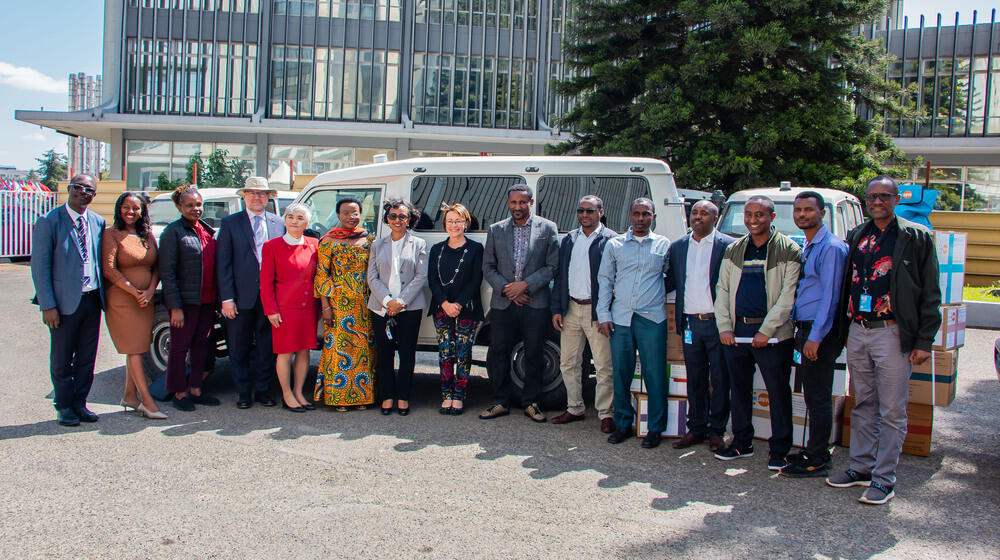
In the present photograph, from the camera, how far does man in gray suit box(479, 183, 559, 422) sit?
6.21 metres

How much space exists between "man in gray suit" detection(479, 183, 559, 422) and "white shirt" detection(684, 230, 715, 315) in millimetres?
1166

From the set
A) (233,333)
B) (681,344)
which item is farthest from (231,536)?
(681,344)

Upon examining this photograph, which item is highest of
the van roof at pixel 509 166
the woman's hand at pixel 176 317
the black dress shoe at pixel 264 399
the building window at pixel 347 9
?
the building window at pixel 347 9

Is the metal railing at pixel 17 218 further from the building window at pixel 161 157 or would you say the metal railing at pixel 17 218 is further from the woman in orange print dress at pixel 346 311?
the woman in orange print dress at pixel 346 311

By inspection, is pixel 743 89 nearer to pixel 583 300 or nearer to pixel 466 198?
pixel 466 198

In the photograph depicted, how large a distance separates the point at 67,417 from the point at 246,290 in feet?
5.63

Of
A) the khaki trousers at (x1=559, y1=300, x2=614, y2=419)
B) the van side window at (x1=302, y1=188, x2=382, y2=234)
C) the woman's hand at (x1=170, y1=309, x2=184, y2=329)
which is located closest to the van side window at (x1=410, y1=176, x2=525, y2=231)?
the van side window at (x1=302, y1=188, x2=382, y2=234)

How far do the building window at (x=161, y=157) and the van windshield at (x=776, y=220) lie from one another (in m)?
23.4

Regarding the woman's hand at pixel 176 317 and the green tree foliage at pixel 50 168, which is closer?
the woman's hand at pixel 176 317

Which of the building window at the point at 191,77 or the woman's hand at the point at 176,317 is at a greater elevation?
the building window at the point at 191,77

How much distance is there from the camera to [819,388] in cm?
502

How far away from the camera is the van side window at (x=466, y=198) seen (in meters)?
6.78

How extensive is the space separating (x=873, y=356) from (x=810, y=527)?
1203 mm

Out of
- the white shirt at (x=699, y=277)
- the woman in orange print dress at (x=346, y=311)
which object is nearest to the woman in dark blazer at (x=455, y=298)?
the woman in orange print dress at (x=346, y=311)
